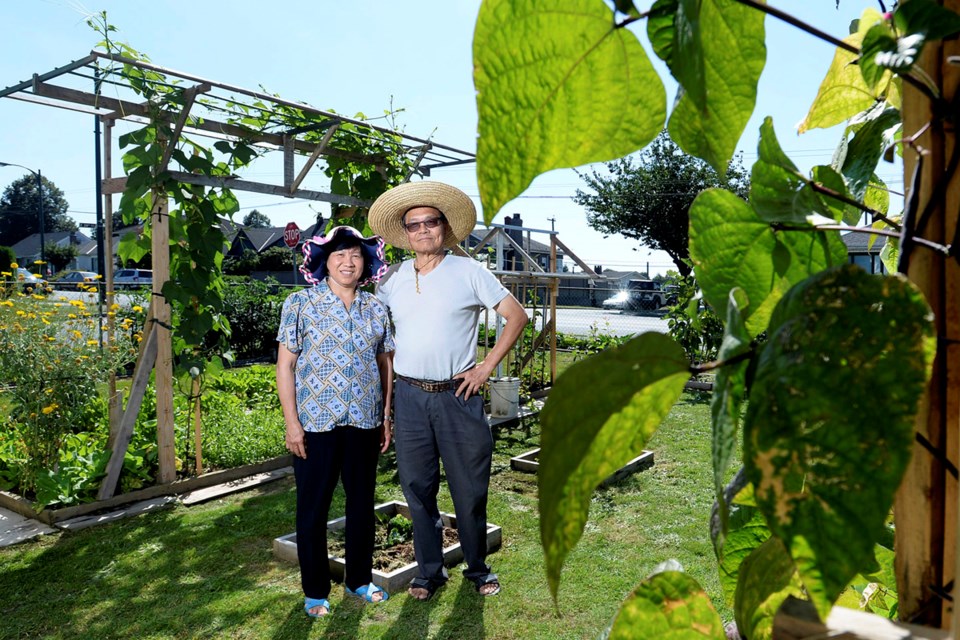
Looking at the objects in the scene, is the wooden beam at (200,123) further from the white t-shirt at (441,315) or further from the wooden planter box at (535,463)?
the wooden planter box at (535,463)

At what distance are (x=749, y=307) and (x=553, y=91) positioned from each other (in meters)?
0.15

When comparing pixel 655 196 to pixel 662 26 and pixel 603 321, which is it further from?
pixel 662 26

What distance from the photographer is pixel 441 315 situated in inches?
146

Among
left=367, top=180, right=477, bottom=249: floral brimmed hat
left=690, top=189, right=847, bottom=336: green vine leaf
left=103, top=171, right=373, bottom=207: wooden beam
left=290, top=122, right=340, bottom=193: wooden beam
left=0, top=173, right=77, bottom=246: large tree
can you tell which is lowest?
left=690, top=189, right=847, bottom=336: green vine leaf

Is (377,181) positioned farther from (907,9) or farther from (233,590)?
(907,9)

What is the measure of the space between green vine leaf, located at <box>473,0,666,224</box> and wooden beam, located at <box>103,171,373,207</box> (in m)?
5.28

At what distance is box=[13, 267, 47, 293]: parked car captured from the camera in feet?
19.1

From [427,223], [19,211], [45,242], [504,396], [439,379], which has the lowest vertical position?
[504,396]

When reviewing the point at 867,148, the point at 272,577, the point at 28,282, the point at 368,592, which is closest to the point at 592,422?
the point at 867,148

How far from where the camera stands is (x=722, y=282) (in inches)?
14.2

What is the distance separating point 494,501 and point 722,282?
5074 mm

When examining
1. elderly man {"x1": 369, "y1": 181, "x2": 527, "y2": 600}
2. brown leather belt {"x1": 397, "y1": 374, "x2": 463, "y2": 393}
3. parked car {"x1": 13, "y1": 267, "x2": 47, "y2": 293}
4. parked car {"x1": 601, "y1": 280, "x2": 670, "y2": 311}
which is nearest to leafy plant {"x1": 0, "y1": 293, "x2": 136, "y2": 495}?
parked car {"x1": 13, "y1": 267, "x2": 47, "y2": 293}

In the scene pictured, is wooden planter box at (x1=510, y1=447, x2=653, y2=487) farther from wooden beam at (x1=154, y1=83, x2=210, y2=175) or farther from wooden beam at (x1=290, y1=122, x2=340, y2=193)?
wooden beam at (x1=154, y1=83, x2=210, y2=175)

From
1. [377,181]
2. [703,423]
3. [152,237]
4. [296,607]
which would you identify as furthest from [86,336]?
[703,423]
